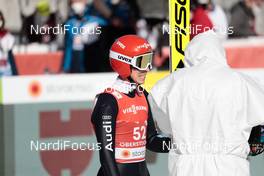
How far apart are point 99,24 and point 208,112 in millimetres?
4304

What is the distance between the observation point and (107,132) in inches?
207

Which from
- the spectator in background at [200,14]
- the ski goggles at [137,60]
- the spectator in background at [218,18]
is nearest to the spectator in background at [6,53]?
the spectator in background at [200,14]

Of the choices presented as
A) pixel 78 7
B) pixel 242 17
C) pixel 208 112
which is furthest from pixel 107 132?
pixel 242 17

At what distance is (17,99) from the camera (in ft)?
22.7

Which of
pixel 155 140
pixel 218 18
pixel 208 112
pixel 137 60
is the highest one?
pixel 137 60

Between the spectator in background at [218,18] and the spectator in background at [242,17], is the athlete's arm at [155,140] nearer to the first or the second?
the spectator in background at [218,18]

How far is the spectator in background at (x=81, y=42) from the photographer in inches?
331

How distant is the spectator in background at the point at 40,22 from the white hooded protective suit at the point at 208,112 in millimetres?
4332

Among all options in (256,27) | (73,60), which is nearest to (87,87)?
(73,60)

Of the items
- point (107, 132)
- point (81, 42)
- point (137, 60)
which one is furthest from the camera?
point (81, 42)

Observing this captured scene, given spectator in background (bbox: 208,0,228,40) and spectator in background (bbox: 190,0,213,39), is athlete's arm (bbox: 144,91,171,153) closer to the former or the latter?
spectator in background (bbox: 190,0,213,39)

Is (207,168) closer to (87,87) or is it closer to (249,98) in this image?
(249,98)

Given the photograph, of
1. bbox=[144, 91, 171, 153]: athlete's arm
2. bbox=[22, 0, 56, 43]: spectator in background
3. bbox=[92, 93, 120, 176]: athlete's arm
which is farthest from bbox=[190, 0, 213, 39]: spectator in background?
bbox=[92, 93, 120, 176]: athlete's arm

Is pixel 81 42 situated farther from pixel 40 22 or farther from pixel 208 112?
pixel 208 112
